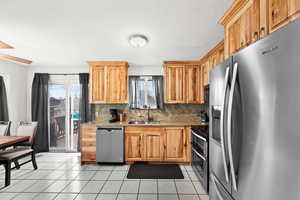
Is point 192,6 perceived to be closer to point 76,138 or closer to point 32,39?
point 32,39

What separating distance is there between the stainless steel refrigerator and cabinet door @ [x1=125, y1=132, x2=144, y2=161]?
2.51 m

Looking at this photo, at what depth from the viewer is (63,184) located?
2723 mm

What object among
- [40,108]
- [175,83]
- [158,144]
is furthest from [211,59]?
[40,108]

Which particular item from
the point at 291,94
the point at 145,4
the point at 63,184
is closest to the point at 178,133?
the point at 63,184

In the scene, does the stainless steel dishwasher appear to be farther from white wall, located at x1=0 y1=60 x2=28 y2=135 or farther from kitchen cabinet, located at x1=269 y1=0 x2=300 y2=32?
kitchen cabinet, located at x1=269 y1=0 x2=300 y2=32

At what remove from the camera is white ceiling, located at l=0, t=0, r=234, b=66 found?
1.68 metres

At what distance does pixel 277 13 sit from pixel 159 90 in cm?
317

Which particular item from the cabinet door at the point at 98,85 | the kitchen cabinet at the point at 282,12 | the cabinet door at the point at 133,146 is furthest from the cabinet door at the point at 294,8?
the cabinet door at the point at 98,85

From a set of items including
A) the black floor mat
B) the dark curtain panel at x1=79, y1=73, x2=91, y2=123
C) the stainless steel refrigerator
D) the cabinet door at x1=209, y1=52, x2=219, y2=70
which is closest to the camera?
the stainless steel refrigerator

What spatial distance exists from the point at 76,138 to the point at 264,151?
4643mm

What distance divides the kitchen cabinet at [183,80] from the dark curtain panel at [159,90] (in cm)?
27

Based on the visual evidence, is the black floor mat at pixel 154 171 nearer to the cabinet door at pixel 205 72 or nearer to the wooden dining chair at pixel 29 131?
the cabinet door at pixel 205 72

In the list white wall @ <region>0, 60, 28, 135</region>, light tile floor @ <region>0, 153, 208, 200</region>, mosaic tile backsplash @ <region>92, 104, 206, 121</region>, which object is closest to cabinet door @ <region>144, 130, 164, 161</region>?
light tile floor @ <region>0, 153, 208, 200</region>

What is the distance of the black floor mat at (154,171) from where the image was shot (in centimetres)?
300
